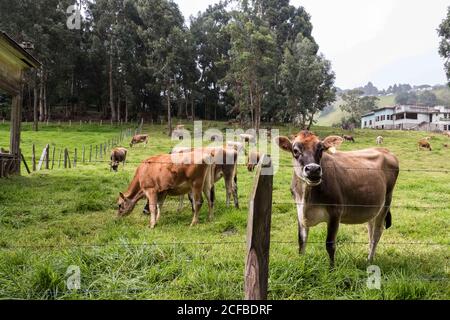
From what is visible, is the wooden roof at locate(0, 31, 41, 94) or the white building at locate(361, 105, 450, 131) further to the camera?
the white building at locate(361, 105, 450, 131)

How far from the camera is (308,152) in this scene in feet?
15.1

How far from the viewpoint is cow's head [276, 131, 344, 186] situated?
170 inches

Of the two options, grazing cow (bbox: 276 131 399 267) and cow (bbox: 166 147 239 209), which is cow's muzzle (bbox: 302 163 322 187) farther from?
cow (bbox: 166 147 239 209)

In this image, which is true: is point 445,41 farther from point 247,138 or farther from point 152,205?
point 152,205

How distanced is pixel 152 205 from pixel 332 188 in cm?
379

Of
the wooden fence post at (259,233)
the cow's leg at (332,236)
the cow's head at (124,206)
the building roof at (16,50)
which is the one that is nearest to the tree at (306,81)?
the building roof at (16,50)

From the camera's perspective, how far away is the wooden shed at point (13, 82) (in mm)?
12930

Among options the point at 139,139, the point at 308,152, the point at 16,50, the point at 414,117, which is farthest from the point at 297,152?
the point at 414,117

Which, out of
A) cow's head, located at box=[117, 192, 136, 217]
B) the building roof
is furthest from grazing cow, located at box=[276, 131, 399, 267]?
the building roof

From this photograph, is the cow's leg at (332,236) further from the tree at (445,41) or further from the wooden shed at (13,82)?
the tree at (445,41)

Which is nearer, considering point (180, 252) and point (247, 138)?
point (180, 252)

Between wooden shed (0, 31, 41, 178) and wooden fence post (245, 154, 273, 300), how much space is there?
481 inches

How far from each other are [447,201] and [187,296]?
9.35 meters
